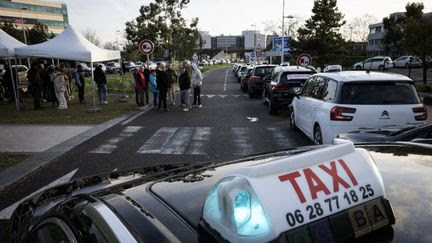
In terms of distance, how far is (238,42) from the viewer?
16988 cm

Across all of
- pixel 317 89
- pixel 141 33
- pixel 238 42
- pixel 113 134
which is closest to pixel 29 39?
pixel 141 33

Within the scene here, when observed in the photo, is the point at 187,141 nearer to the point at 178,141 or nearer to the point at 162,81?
the point at 178,141

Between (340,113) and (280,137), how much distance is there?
2551mm

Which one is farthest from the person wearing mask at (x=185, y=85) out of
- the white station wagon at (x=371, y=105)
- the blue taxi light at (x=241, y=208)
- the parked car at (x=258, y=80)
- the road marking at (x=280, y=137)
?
the blue taxi light at (x=241, y=208)

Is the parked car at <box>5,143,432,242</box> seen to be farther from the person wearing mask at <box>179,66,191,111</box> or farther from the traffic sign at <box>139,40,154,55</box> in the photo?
the traffic sign at <box>139,40,154,55</box>

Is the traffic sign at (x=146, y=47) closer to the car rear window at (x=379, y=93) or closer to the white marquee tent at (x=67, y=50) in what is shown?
the white marquee tent at (x=67, y=50)

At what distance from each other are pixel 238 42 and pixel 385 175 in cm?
17180

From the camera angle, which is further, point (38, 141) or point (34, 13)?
point (34, 13)

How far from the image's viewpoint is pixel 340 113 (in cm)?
718

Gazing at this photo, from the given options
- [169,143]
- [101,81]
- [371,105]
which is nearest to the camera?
[371,105]

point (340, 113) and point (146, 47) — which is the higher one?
point (146, 47)

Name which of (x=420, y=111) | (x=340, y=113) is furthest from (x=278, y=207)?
(x=420, y=111)

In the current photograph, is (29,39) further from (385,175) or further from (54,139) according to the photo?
(385,175)

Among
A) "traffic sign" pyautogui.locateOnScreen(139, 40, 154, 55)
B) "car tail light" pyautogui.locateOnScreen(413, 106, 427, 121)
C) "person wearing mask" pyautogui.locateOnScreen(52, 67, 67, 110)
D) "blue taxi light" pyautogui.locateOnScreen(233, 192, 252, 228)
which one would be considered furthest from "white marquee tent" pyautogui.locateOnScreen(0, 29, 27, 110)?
"blue taxi light" pyautogui.locateOnScreen(233, 192, 252, 228)
